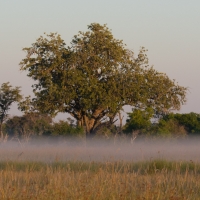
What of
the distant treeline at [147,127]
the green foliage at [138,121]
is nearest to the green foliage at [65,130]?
the distant treeline at [147,127]

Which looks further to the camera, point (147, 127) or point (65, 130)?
point (65, 130)

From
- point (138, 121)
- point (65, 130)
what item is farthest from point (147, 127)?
point (65, 130)

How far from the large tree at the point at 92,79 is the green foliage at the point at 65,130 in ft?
3.43

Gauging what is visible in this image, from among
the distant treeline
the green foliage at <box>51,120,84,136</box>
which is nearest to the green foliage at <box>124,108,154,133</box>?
the distant treeline

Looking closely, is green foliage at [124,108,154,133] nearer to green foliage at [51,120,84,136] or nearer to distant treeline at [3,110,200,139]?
distant treeline at [3,110,200,139]

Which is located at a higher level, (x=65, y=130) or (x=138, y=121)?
(x=138, y=121)

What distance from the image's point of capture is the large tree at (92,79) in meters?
33.0

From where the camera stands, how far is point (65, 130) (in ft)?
107

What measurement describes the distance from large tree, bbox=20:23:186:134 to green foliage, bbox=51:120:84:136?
1.05 metres

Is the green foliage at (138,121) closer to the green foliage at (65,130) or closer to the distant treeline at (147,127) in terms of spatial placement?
the distant treeline at (147,127)

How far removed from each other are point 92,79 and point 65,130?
352 centimetres

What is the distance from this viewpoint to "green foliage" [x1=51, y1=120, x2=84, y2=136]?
104ft

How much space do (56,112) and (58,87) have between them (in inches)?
71.6

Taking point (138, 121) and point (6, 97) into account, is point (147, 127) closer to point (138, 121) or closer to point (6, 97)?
point (138, 121)
